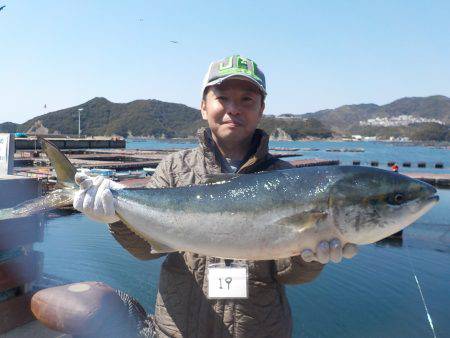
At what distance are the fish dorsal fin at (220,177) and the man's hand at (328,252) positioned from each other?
72 centimetres

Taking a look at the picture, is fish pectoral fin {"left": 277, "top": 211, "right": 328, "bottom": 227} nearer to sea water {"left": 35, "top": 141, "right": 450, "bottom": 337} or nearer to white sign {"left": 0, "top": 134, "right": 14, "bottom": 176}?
white sign {"left": 0, "top": 134, "right": 14, "bottom": 176}

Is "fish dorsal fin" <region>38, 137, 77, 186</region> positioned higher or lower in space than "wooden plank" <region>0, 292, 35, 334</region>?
higher

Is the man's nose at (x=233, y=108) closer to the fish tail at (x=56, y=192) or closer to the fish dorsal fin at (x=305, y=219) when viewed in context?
the fish dorsal fin at (x=305, y=219)

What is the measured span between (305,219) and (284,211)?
145 millimetres

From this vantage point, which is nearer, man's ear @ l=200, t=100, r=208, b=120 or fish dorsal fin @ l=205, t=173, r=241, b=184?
fish dorsal fin @ l=205, t=173, r=241, b=184

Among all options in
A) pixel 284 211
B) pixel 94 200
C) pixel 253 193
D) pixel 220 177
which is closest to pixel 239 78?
pixel 220 177

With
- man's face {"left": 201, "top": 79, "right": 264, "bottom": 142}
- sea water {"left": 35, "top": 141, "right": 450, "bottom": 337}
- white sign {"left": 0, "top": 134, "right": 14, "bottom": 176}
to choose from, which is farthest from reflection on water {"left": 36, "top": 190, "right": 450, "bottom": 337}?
man's face {"left": 201, "top": 79, "right": 264, "bottom": 142}

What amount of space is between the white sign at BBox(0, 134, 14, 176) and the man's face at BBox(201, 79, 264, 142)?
4057 millimetres

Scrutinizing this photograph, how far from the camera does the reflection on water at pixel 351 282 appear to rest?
997 cm

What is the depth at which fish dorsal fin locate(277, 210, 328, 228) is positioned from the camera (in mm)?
2625

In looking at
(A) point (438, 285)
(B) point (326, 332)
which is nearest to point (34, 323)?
(B) point (326, 332)

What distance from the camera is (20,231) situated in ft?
17.3

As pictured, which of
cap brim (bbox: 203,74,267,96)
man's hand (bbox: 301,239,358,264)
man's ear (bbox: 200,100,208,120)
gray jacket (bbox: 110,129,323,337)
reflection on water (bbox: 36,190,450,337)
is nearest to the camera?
man's hand (bbox: 301,239,358,264)

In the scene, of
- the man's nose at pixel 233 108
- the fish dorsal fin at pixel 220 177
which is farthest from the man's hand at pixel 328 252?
the man's nose at pixel 233 108
